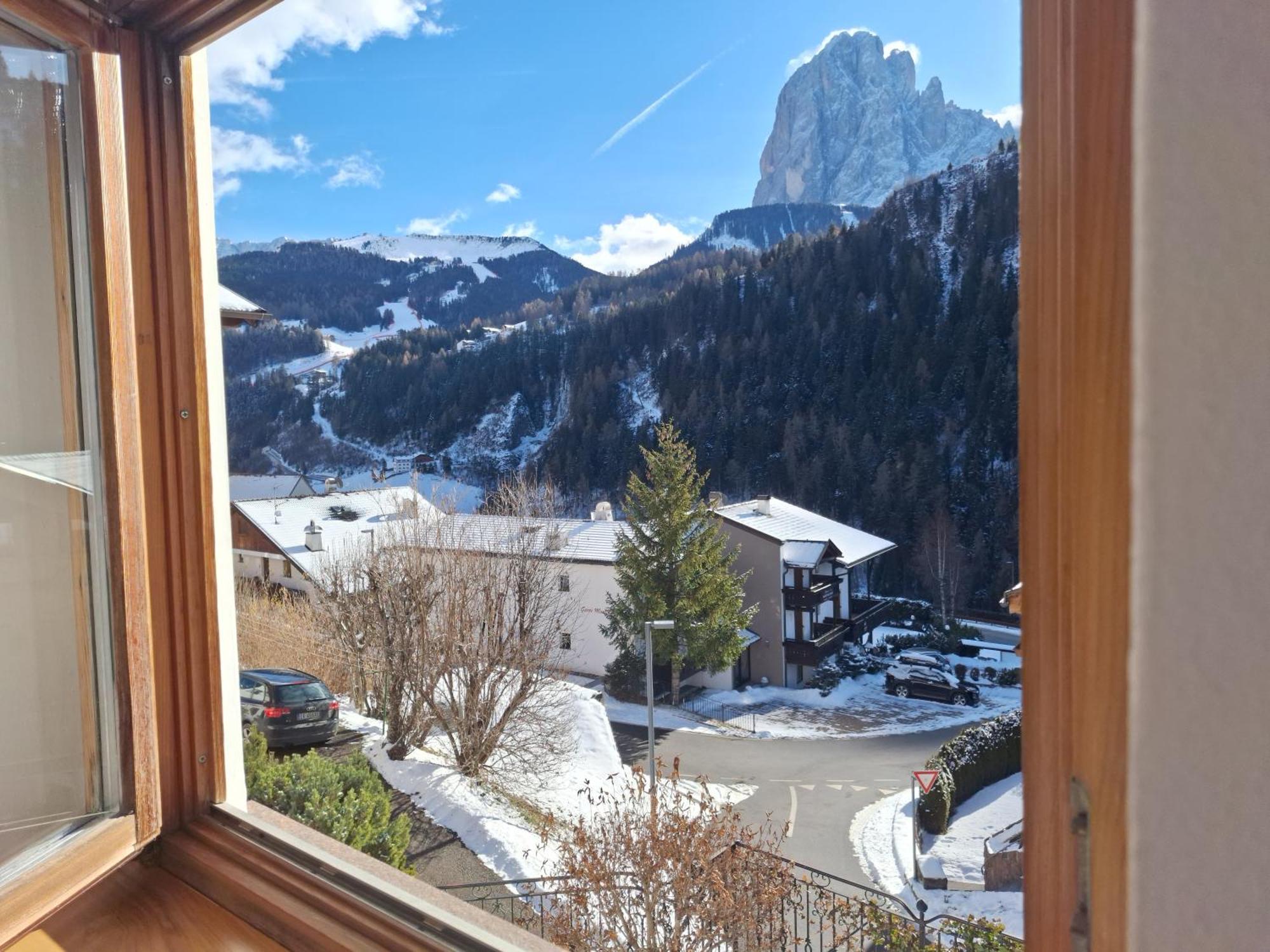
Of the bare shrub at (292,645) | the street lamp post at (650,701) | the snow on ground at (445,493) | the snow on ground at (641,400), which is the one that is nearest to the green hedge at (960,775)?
the street lamp post at (650,701)

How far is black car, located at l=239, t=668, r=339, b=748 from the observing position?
3074 mm

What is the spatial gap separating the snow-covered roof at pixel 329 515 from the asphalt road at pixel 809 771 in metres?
2.48

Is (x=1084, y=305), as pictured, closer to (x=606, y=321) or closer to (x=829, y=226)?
(x=829, y=226)

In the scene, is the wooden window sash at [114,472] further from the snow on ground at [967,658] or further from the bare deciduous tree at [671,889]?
the snow on ground at [967,658]

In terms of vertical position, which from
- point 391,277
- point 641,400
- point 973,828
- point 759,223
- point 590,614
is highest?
point 759,223

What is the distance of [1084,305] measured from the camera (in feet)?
0.85

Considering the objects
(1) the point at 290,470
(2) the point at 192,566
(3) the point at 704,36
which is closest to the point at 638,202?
(3) the point at 704,36

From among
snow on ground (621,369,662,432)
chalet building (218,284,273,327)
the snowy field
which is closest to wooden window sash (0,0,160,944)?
chalet building (218,284,273,327)

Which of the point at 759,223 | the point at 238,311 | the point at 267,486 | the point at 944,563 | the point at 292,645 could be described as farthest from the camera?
the point at 759,223

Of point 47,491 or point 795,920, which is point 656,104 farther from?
point 47,491

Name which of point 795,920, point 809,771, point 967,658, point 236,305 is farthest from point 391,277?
point 795,920

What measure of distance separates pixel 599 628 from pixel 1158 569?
693 centimetres

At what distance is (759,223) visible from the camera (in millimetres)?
20234

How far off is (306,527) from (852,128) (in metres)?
22.0
